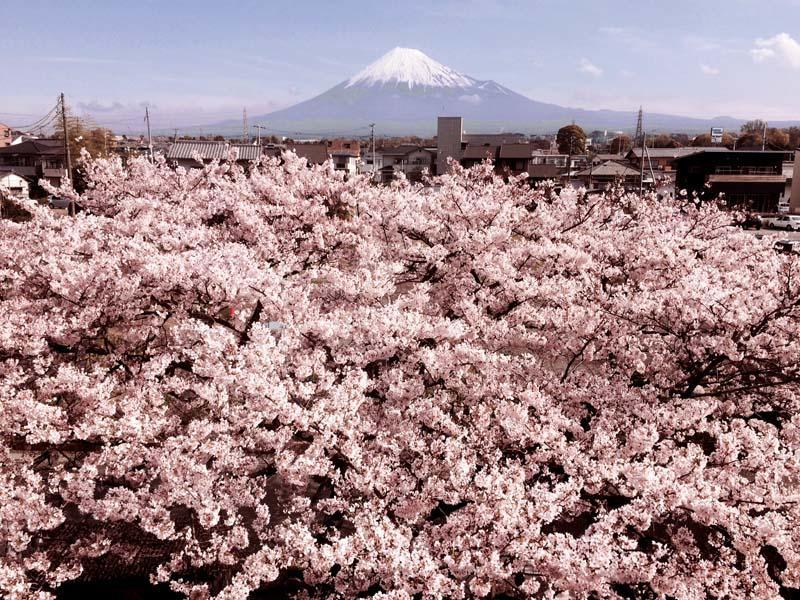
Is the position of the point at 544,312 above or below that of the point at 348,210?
below

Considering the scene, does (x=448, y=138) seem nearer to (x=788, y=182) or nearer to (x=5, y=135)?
(x=788, y=182)

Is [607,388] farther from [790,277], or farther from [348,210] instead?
[348,210]

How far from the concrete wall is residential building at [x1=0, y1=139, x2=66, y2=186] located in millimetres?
33784

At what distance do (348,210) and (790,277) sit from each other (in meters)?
9.01

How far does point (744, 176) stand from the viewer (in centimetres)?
3756

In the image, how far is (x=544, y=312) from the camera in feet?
24.2

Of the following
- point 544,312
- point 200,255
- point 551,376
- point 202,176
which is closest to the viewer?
point 200,255

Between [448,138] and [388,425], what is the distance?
44.8 meters

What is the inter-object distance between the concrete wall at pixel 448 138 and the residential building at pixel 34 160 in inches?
1330

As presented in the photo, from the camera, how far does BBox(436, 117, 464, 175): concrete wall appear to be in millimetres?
47031

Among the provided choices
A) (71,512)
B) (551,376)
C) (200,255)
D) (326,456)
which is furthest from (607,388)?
(71,512)

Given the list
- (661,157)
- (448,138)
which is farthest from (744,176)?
(661,157)

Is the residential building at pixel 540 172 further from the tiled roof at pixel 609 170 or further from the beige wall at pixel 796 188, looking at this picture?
the beige wall at pixel 796 188

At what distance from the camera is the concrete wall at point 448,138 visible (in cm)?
4703
